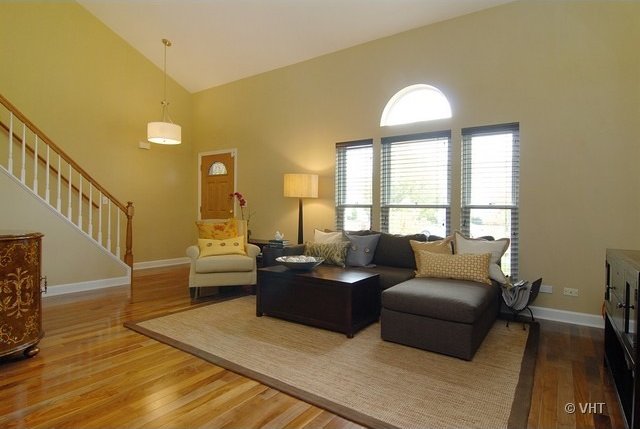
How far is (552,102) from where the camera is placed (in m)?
3.59

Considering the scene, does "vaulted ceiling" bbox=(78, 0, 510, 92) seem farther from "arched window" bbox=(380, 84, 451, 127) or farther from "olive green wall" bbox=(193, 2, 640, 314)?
"arched window" bbox=(380, 84, 451, 127)

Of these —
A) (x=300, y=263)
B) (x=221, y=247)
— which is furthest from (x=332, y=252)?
(x=221, y=247)

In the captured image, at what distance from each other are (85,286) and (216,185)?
280cm

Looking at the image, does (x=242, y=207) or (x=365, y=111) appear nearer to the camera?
(x=365, y=111)

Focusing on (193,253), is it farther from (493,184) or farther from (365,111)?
(493,184)

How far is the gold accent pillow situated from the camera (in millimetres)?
3285

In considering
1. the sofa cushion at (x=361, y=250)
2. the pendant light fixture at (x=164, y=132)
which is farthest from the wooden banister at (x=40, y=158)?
the sofa cushion at (x=361, y=250)

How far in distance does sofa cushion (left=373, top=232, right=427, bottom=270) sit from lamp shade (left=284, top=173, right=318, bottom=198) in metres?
1.26

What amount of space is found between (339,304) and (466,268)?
1216 mm

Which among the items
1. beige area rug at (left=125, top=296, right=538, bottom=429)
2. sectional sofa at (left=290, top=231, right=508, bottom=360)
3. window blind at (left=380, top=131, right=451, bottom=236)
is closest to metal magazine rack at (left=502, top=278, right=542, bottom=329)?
sectional sofa at (left=290, top=231, right=508, bottom=360)

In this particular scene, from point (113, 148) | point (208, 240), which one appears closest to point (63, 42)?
point (113, 148)

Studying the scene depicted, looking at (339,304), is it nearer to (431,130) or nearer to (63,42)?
(431,130)

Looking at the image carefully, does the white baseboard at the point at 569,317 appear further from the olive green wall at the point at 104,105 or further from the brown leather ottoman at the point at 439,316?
the olive green wall at the point at 104,105

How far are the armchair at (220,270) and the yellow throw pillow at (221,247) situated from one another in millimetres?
68
